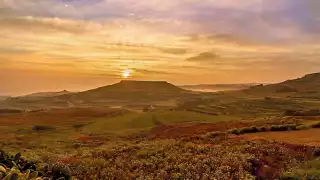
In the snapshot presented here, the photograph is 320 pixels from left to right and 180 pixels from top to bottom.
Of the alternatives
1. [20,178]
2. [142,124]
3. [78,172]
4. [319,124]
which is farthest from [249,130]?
[142,124]

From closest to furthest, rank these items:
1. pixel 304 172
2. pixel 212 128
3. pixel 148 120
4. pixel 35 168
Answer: pixel 35 168, pixel 304 172, pixel 212 128, pixel 148 120

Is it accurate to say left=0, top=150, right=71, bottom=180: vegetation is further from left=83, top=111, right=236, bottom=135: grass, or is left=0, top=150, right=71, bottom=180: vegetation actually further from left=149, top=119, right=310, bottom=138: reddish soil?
left=83, top=111, right=236, bottom=135: grass

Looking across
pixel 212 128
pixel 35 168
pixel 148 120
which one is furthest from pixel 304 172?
pixel 148 120

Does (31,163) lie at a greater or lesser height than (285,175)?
greater

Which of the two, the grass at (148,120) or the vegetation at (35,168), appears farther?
the grass at (148,120)

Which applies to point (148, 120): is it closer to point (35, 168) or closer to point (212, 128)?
point (212, 128)

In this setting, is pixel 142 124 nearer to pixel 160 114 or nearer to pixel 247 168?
pixel 160 114

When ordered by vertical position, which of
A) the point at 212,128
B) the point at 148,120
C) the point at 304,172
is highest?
the point at 304,172

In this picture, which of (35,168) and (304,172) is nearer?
(35,168)

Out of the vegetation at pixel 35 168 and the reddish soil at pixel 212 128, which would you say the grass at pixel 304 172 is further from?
the reddish soil at pixel 212 128

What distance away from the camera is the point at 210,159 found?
2038 cm

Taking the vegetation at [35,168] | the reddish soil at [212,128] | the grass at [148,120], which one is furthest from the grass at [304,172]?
the grass at [148,120]

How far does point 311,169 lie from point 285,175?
1.66m

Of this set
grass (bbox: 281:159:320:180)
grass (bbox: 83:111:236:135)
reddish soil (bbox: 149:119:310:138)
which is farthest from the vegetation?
grass (bbox: 83:111:236:135)
